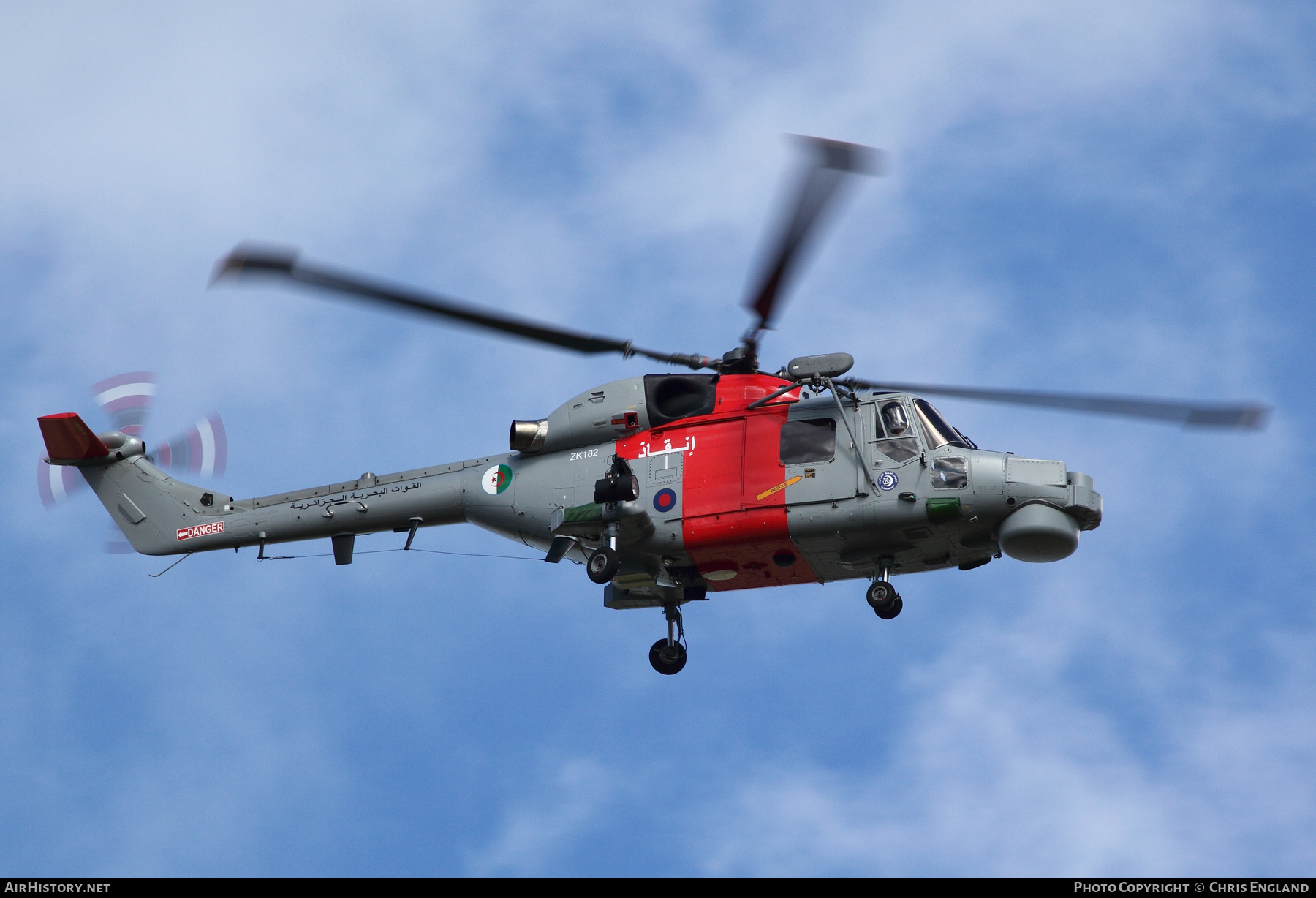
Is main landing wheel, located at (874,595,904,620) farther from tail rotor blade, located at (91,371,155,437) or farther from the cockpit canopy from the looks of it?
tail rotor blade, located at (91,371,155,437)

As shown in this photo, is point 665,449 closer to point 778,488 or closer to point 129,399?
point 778,488

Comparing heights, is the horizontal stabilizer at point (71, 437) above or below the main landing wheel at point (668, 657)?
above

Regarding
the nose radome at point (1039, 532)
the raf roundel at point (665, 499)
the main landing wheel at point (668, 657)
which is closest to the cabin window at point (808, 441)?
the raf roundel at point (665, 499)

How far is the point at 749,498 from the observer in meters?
20.5

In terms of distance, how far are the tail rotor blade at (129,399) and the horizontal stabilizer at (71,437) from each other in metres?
0.49

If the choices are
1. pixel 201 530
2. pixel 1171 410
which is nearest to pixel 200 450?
pixel 201 530

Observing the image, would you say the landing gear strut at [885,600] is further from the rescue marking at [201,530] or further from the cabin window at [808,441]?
the rescue marking at [201,530]

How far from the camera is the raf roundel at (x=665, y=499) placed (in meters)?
21.0

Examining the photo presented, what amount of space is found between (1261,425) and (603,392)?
9366mm

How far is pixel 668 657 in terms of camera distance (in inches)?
894

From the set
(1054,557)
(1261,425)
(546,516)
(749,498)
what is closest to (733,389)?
(749,498)

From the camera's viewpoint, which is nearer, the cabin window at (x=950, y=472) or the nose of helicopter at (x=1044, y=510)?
the nose of helicopter at (x=1044, y=510)

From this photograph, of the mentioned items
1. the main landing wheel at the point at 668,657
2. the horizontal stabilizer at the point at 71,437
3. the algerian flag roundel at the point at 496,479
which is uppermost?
the horizontal stabilizer at the point at 71,437
